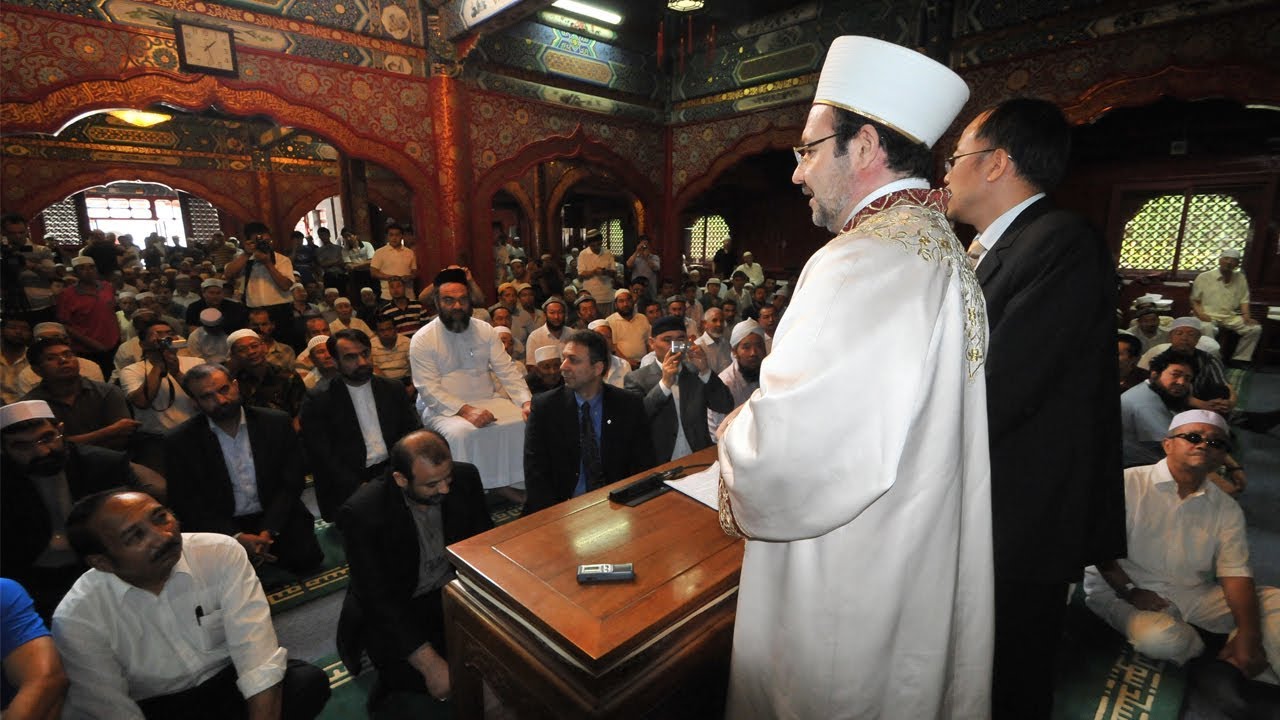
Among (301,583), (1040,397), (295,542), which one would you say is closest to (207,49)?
(295,542)

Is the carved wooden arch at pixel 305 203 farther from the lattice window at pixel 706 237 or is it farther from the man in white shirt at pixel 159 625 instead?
the man in white shirt at pixel 159 625

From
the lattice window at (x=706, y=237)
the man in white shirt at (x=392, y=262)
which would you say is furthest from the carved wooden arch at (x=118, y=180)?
the lattice window at (x=706, y=237)

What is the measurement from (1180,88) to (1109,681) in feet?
21.1

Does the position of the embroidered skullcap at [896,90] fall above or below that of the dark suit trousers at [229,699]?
above

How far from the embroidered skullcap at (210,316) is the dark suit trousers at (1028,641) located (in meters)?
6.13

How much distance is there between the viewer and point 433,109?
7.50m

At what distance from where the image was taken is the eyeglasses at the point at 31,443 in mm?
2561

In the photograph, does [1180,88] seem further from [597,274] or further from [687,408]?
[597,274]

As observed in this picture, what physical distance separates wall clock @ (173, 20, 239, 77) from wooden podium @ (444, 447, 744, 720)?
21.9 ft

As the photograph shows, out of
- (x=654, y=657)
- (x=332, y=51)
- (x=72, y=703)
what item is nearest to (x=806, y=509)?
(x=654, y=657)

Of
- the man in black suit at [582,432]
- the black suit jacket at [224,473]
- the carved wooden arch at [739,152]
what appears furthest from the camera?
the carved wooden arch at [739,152]

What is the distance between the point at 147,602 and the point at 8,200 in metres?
15.7

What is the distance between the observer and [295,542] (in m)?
3.35

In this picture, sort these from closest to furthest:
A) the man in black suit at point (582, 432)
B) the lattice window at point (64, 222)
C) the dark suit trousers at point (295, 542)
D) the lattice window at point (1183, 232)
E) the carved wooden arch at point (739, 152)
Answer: the man in black suit at point (582, 432), the dark suit trousers at point (295, 542), the carved wooden arch at point (739, 152), the lattice window at point (1183, 232), the lattice window at point (64, 222)
